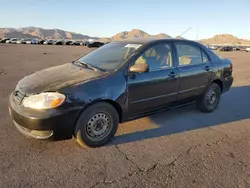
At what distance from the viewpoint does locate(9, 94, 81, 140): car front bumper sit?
127 inches

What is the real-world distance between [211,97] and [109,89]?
2.94m

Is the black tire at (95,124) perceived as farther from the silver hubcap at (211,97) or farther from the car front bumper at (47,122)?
the silver hubcap at (211,97)

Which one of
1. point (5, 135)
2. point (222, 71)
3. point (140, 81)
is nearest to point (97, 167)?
point (140, 81)

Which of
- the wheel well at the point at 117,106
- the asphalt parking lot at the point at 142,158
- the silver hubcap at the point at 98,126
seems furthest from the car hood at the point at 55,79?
the asphalt parking lot at the point at 142,158

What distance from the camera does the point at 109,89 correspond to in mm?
3602

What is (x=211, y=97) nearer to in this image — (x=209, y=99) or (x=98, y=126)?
(x=209, y=99)

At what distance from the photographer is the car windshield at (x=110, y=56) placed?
4.04 meters

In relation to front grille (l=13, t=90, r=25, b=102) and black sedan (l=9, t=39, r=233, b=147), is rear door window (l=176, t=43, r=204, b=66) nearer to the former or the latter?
black sedan (l=9, t=39, r=233, b=147)

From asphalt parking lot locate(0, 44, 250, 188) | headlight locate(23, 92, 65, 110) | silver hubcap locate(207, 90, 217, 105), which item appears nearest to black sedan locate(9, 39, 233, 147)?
headlight locate(23, 92, 65, 110)

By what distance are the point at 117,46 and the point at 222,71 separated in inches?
103

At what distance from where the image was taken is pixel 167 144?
12.8ft

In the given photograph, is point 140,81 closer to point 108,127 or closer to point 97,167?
point 108,127

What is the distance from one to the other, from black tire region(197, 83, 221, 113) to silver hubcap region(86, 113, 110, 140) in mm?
2546

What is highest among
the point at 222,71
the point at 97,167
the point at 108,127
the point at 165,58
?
the point at 165,58
